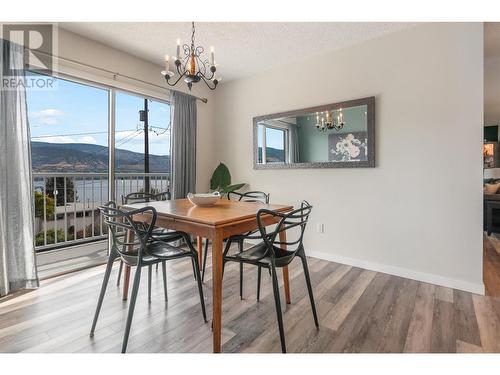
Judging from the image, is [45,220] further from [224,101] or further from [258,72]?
[258,72]

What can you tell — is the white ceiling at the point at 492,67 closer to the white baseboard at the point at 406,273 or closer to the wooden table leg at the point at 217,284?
the white baseboard at the point at 406,273

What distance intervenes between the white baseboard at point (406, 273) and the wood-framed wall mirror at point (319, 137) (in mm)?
1059

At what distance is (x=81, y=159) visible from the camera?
3.39 meters

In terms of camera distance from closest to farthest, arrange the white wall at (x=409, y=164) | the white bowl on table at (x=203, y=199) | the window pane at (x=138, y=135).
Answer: the white bowl on table at (x=203, y=199)
the white wall at (x=409, y=164)
the window pane at (x=138, y=135)

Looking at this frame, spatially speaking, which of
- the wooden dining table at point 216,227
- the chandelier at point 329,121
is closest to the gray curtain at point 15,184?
the wooden dining table at point 216,227

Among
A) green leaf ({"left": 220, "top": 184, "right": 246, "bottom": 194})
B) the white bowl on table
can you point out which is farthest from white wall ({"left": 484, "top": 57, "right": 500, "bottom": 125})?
the white bowl on table

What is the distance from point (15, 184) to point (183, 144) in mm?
1839

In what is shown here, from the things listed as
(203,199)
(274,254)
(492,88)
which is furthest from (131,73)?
(492,88)

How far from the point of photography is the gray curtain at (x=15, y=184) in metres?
2.21

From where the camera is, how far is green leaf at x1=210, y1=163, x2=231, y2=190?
394 centimetres

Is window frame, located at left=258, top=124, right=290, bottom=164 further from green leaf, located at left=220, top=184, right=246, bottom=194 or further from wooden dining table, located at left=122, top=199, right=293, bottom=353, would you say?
wooden dining table, located at left=122, top=199, right=293, bottom=353
